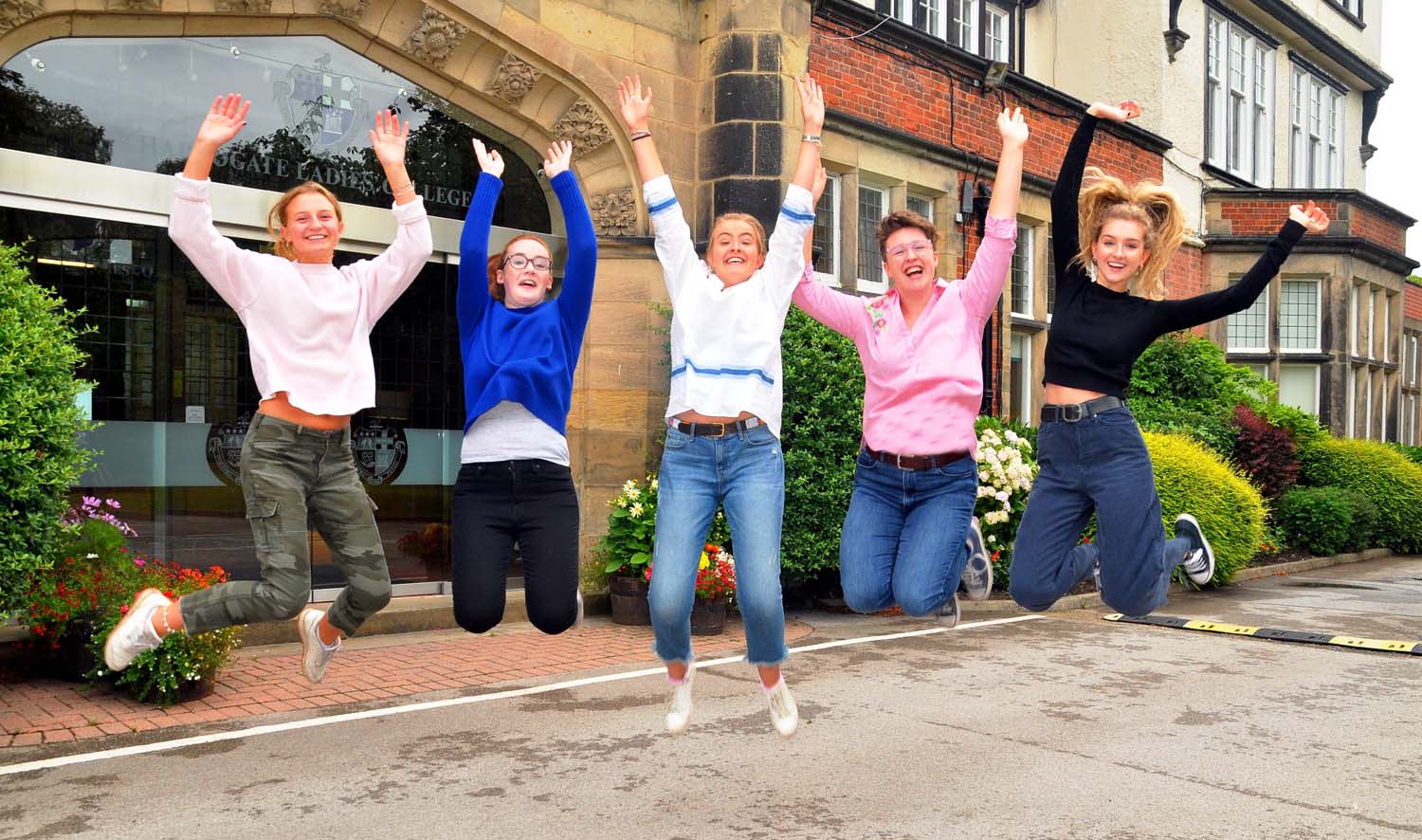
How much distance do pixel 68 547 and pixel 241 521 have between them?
6.23 ft

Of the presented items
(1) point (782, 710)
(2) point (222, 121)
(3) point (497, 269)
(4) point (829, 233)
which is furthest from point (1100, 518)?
(4) point (829, 233)

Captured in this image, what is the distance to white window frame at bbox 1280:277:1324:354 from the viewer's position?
22453 mm

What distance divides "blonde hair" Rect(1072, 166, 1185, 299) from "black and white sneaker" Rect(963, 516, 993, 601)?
1.22 m

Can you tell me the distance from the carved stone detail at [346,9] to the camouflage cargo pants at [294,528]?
20.5 ft

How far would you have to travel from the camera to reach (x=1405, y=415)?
27.1 metres

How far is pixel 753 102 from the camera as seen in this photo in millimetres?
11789

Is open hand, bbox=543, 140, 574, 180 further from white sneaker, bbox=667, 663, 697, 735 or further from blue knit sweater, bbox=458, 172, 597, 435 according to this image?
white sneaker, bbox=667, 663, 697, 735

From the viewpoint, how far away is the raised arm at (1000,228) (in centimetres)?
480

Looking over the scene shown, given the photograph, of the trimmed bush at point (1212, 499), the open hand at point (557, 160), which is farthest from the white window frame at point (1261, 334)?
the open hand at point (557, 160)

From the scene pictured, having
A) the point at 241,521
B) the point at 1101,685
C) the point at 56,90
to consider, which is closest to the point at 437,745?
the point at 241,521

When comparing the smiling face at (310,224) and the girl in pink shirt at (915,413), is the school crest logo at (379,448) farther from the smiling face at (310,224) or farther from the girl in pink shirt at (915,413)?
the girl in pink shirt at (915,413)

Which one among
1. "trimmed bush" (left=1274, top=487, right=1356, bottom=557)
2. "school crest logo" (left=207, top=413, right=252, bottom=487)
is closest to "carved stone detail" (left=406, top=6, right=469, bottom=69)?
"school crest logo" (left=207, top=413, right=252, bottom=487)

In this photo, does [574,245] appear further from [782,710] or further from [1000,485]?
[1000,485]

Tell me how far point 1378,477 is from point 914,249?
1883 cm
